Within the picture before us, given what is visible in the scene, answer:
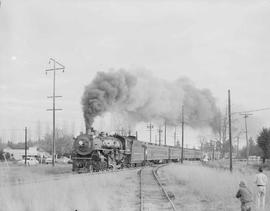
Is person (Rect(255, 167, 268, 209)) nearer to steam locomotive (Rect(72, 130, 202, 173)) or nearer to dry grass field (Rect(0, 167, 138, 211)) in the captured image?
dry grass field (Rect(0, 167, 138, 211))

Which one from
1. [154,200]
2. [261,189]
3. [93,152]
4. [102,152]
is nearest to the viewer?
[261,189]

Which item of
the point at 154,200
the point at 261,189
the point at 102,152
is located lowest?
the point at 154,200

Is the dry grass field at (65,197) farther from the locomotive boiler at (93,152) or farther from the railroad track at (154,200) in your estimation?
the locomotive boiler at (93,152)

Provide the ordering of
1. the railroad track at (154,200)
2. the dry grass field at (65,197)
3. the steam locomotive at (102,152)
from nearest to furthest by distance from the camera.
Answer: the dry grass field at (65,197) < the railroad track at (154,200) < the steam locomotive at (102,152)

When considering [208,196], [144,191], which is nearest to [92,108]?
[144,191]

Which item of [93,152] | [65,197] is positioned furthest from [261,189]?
[93,152]

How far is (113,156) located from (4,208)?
20897 mm

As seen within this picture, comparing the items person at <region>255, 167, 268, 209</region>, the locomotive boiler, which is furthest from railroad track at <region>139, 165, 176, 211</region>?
the locomotive boiler

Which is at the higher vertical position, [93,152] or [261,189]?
[93,152]

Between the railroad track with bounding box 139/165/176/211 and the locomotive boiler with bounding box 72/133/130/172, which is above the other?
the locomotive boiler with bounding box 72/133/130/172

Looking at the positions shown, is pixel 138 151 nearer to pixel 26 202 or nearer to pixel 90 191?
pixel 90 191

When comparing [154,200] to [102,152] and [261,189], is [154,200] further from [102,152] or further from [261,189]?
[102,152]

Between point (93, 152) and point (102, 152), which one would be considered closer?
point (93, 152)

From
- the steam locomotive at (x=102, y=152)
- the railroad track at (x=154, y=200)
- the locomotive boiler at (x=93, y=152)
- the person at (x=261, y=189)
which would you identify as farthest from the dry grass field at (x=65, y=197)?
the steam locomotive at (x=102, y=152)
